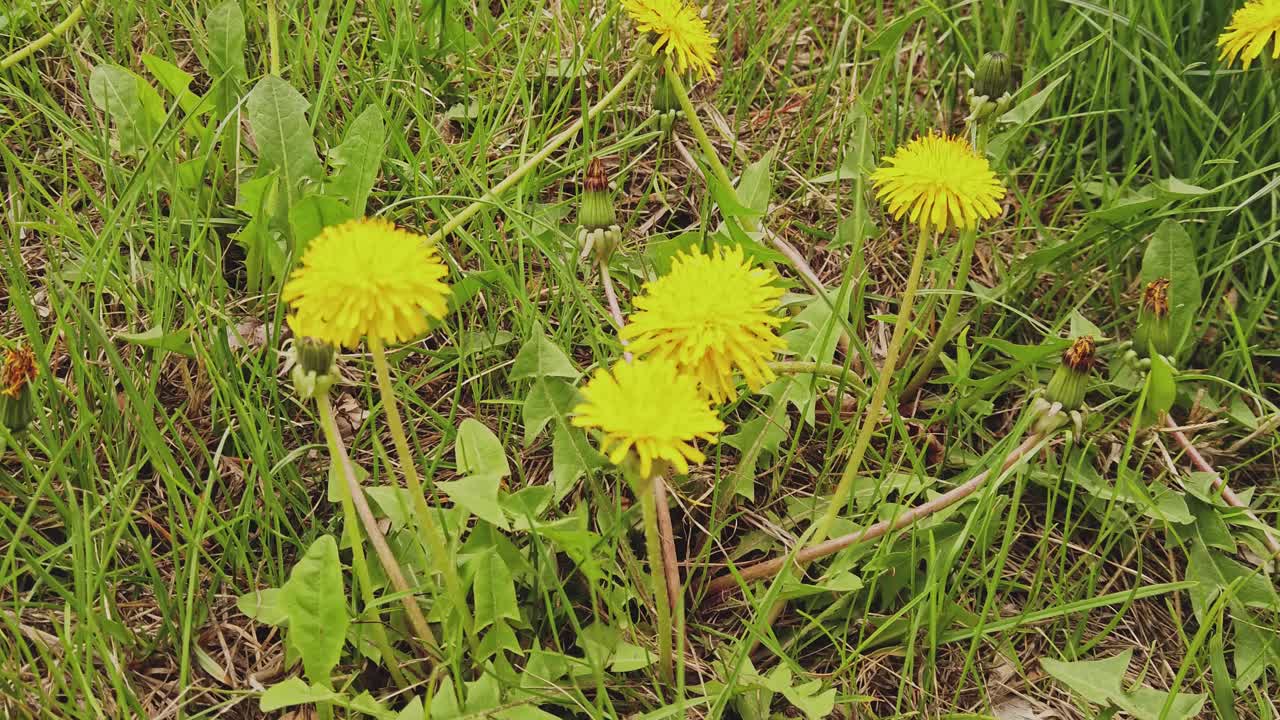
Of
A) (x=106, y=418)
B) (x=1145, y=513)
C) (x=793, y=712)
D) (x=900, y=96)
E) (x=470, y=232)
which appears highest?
(x=900, y=96)

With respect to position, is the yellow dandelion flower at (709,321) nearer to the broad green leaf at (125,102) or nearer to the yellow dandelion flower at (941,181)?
the yellow dandelion flower at (941,181)

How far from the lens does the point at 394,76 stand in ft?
7.27

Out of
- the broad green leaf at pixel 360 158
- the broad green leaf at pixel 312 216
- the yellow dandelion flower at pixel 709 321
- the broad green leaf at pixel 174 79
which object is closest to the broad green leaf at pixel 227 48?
the broad green leaf at pixel 174 79

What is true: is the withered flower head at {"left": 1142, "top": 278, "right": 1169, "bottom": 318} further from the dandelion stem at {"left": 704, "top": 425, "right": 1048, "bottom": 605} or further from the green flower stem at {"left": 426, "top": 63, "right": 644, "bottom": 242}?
the green flower stem at {"left": 426, "top": 63, "right": 644, "bottom": 242}

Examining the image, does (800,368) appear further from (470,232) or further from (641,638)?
(470,232)

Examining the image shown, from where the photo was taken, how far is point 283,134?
1.92 meters

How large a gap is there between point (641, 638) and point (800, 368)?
0.47 meters

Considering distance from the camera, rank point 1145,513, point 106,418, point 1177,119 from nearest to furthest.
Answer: point 106,418
point 1145,513
point 1177,119

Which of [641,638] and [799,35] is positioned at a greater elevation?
[799,35]

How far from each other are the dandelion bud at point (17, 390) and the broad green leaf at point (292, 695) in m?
0.57

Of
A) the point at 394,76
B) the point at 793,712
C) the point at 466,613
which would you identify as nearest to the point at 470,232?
the point at 394,76

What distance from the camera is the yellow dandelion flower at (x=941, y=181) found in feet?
4.96

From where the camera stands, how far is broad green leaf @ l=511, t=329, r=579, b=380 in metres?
1.68

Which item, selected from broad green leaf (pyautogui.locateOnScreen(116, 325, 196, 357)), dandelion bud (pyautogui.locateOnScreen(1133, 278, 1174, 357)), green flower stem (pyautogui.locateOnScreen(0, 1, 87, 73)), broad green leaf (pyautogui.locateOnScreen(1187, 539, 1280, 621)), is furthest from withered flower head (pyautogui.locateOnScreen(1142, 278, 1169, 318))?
green flower stem (pyautogui.locateOnScreen(0, 1, 87, 73))
